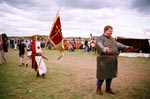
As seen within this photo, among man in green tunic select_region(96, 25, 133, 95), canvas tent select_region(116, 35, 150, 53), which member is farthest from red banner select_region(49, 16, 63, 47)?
canvas tent select_region(116, 35, 150, 53)

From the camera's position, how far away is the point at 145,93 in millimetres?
7590

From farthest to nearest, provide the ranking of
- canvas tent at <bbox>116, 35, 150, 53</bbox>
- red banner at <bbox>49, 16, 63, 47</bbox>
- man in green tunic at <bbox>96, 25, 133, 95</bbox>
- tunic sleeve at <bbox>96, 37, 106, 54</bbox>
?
canvas tent at <bbox>116, 35, 150, 53</bbox> → red banner at <bbox>49, 16, 63, 47</bbox> → man in green tunic at <bbox>96, 25, 133, 95</bbox> → tunic sleeve at <bbox>96, 37, 106, 54</bbox>

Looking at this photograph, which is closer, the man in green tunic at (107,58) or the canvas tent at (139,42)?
the man in green tunic at (107,58)

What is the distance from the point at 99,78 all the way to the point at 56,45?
299 centimetres

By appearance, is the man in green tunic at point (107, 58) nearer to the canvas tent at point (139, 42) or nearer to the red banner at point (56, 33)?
the red banner at point (56, 33)

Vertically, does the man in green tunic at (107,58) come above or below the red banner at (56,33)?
below

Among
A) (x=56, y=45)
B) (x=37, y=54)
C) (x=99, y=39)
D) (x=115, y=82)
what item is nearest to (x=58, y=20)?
(x=56, y=45)

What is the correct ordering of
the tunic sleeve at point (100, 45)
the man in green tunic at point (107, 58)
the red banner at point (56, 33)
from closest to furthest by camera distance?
the tunic sleeve at point (100, 45), the man in green tunic at point (107, 58), the red banner at point (56, 33)

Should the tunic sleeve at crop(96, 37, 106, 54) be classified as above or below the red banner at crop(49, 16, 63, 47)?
below

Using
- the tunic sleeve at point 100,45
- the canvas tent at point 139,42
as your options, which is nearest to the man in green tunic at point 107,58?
the tunic sleeve at point 100,45

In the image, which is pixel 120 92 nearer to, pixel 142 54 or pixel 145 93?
pixel 145 93

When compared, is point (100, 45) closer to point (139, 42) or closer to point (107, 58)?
point (107, 58)

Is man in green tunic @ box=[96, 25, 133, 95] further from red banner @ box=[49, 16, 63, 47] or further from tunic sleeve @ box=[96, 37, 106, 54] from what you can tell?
red banner @ box=[49, 16, 63, 47]

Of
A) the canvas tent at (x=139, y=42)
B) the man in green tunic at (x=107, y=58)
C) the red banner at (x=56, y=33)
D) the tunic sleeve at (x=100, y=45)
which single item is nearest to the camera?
the tunic sleeve at (x=100, y=45)
